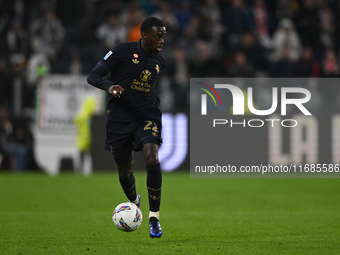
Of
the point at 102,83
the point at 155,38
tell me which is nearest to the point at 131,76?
the point at 102,83

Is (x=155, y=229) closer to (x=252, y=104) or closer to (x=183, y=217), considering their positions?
(x=183, y=217)

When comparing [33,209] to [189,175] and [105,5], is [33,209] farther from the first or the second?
[105,5]

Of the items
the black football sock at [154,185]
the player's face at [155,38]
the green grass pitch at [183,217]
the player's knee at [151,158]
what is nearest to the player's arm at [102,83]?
the player's face at [155,38]

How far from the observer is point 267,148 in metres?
13.0

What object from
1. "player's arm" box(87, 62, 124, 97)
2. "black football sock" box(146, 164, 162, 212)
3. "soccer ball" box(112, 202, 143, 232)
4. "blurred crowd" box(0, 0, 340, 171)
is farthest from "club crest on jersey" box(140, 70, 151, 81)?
"blurred crowd" box(0, 0, 340, 171)

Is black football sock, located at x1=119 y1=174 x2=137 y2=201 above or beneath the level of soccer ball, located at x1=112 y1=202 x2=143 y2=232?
above

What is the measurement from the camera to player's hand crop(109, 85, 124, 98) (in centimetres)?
564

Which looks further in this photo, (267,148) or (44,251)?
(267,148)

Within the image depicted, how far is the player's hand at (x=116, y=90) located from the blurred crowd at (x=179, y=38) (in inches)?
323

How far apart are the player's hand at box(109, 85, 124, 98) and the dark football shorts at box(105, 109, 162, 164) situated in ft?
1.98

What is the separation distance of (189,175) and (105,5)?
7.29 m

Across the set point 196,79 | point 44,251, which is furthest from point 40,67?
point 44,251

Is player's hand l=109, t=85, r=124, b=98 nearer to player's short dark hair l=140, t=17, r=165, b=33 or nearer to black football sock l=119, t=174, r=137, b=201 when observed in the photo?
player's short dark hair l=140, t=17, r=165, b=33

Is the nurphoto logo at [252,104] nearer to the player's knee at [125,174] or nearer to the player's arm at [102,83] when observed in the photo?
the player's knee at [125,174]
